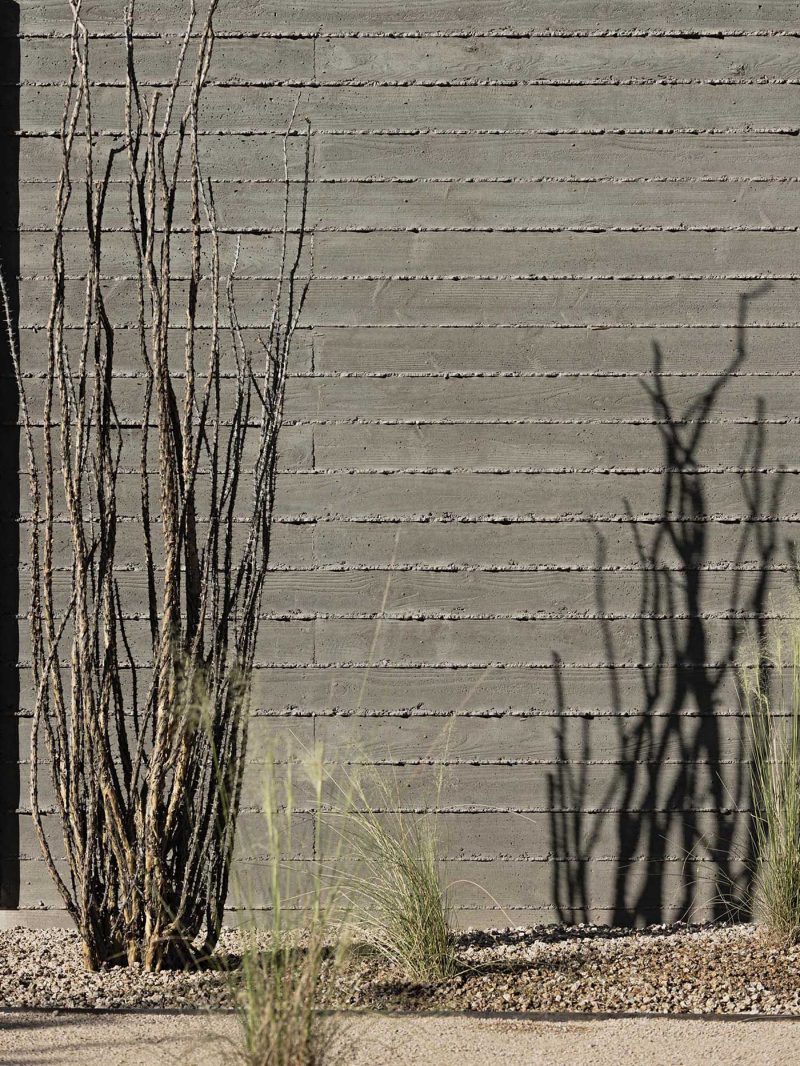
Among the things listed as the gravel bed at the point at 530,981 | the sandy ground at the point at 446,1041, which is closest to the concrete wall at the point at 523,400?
the gravel bed at the point at 530,981

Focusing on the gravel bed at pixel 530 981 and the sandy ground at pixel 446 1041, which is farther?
the gravel bed at pixel 530 981

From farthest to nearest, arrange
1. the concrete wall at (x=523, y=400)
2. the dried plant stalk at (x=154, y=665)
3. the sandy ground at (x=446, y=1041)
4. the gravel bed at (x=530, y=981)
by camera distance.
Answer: the concrete wall at (x=523, y=400) → the dried plant stalk at (x=154, y=665) → the gravel bed at (x=530, y=981) → the sandy ground at (x=446, y=1041)

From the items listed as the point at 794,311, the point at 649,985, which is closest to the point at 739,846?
the point at 649,985

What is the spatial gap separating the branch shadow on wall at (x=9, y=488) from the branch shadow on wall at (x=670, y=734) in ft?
4.90

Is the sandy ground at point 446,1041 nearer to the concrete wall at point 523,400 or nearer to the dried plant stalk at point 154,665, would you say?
the dried plant stalk at point 154,665

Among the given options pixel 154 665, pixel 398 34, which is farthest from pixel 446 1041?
pixel 398 34

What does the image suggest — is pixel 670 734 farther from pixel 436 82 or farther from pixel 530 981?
pixel 436 82

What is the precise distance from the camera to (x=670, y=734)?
312 centimetres

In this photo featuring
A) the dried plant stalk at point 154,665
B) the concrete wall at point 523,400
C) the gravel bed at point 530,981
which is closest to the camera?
the gravel bed at point 530,981

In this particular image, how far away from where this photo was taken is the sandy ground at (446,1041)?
2121mm

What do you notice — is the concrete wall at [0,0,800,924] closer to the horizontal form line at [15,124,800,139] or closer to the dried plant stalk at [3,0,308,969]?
the horizontal form line at [15,124,800,139]

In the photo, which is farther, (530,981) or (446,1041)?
(530,981)

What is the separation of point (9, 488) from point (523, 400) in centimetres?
145

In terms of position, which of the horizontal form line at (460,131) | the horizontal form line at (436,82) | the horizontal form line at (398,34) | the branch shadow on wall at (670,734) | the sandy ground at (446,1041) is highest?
the horizontal form line at (398,34)
